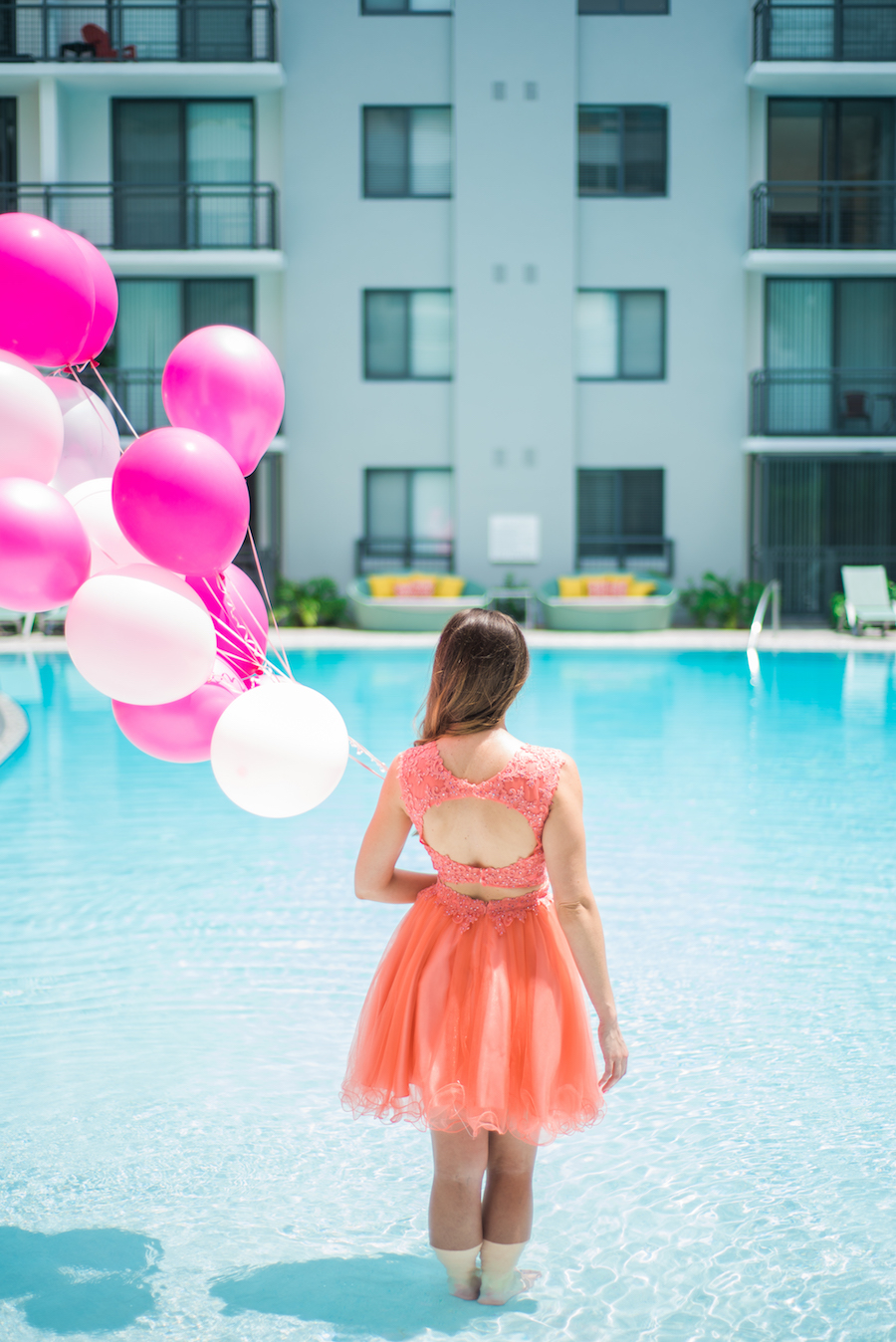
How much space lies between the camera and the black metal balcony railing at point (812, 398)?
21531mm

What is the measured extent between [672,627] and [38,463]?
63.7ft

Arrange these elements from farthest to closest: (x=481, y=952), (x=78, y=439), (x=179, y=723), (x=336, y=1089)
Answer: (x=336, y=1089)
(x=78, y=439)
(x=179, y=723)
(x=481, y=952)

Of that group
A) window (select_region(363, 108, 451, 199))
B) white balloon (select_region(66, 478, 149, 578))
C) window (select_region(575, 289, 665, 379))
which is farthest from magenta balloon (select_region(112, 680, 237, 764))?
window (select_region(363, 108, 451, 199))

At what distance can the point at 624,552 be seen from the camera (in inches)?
877

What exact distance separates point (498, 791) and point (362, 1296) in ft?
4.27

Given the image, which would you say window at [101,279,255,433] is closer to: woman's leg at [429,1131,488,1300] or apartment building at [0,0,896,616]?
apartment building at [0,0,896,616]

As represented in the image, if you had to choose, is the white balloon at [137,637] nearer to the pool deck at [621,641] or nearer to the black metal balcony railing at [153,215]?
the pool deck at [621,641]

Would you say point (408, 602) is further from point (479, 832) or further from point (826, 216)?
point (479, 832)

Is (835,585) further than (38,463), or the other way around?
(835,585)

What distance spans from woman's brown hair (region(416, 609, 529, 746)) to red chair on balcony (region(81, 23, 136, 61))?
21.5 m

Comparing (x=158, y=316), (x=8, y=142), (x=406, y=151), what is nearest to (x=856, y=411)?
(x=406, y=151)

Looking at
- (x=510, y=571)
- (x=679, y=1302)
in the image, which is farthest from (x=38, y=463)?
(x=510, y=571)

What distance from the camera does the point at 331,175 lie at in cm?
2180

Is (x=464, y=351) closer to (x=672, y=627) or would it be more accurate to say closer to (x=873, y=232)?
(x=672, y=627)
